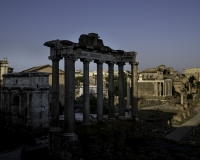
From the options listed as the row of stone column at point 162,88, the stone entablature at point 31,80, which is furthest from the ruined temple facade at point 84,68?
the row of stone column at point 162,88

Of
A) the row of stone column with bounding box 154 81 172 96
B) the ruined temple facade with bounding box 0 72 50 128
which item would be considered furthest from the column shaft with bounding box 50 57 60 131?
the row of stone column with bounding box 154 81 172 96

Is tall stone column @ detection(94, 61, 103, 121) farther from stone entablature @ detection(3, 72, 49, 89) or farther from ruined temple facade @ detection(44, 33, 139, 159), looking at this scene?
stone entablature @ detection(3, 72, 49, 89)

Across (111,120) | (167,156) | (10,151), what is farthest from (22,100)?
(167,156)

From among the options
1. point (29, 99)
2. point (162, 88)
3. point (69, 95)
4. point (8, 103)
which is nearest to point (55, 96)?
point (69, 95)

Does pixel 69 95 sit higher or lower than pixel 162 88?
lower

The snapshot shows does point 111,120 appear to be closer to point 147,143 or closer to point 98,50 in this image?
point 147,143

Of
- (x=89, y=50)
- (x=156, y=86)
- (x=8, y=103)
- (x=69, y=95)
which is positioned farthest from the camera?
(x=156, y=86)

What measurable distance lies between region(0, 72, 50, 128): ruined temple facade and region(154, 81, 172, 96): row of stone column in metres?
51.1

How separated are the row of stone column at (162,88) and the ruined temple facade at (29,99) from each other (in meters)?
51.1

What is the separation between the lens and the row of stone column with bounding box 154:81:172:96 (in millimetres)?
76938

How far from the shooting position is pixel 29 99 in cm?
Result: 3147

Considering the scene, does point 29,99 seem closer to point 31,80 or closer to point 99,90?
point 31,80

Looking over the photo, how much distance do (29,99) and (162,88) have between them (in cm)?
5689

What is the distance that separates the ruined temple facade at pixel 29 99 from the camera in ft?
103
